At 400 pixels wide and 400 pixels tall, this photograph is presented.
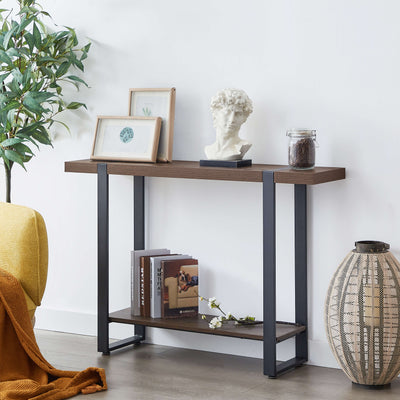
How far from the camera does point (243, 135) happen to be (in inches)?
133

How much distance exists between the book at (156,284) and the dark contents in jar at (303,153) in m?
0.70

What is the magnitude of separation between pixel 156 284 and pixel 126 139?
2.09 feet

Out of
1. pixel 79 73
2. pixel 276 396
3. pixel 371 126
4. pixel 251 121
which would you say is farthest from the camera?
pixel 79 73

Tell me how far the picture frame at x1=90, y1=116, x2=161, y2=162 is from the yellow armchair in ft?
1.63

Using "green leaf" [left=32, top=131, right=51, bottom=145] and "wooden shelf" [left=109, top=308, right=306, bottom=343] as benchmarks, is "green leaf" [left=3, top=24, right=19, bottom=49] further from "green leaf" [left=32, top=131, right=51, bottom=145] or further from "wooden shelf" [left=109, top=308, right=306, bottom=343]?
"wooden shelf" [left=109, top=308, right=306, bottom=343]

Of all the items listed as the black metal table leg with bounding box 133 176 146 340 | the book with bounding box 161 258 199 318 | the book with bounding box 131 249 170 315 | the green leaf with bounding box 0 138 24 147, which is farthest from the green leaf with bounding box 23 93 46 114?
the book with bounding box 161 258 199 318

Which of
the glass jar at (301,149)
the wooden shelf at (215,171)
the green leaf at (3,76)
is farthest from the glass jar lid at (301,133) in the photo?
the green leaf at (3,76)

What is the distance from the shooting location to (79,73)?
12.4 ft

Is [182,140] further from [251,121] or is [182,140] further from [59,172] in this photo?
[59,172]

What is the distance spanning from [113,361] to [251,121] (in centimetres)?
117

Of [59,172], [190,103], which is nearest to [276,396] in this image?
[190,103]

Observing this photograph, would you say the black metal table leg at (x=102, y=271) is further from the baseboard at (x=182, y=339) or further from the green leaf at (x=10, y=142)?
the green leaf at (x=10, y=142)

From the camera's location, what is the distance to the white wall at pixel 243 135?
313 cm

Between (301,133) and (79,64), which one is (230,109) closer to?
(301,133)
